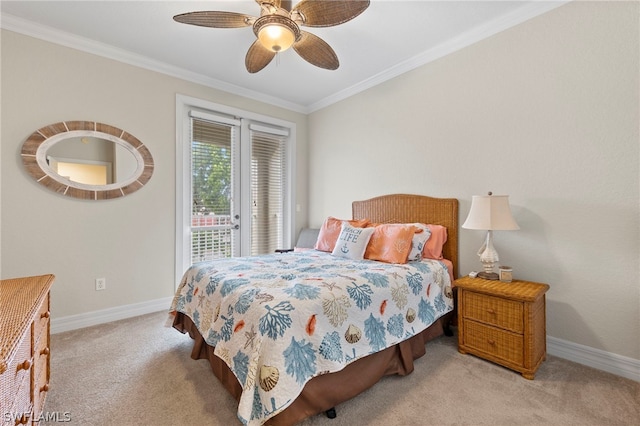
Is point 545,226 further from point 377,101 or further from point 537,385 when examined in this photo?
point 377,101

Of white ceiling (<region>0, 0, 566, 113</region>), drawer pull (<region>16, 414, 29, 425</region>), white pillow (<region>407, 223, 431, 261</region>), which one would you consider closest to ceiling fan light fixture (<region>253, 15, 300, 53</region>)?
white ceiling (<region>0, 0, 566, 113</region>)

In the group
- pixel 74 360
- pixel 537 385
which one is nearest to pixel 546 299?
pixel 537 385

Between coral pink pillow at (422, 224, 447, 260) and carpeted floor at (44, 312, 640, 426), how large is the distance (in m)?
0.82

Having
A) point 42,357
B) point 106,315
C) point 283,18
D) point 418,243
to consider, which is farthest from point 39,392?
point 418,243

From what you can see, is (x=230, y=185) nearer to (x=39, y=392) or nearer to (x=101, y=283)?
(x=101, y=283)

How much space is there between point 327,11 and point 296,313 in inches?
72.3

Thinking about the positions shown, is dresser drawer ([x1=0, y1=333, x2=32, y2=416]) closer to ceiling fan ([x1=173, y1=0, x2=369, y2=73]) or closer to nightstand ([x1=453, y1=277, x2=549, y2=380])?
ceiling fan ([x1=173, y1=0, x2=369, y2=73])

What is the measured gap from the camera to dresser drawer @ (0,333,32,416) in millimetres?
851

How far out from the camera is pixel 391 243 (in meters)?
2.53

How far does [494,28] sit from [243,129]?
2918 millimetres

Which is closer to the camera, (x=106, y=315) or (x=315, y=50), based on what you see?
(x=315, y=50)

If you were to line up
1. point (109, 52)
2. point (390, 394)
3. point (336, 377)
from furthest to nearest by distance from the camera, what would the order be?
point (109, 52), point (390, 394), point (336, 377)

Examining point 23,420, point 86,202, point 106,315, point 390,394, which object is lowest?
point 390,394

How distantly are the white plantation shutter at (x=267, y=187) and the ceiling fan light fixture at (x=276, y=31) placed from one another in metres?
1.99
